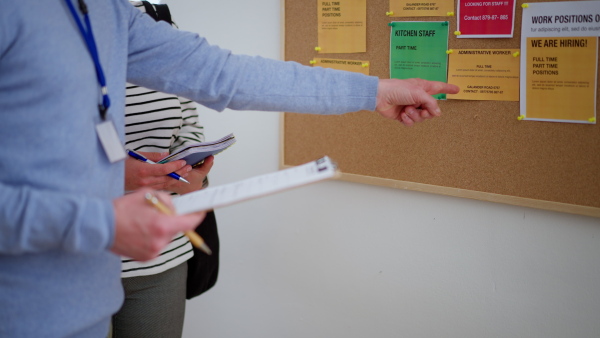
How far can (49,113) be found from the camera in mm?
818

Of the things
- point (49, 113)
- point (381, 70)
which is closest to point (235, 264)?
point (381, 70)

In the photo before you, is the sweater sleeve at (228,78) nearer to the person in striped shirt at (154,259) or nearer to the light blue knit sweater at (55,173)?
the light blue knit sweater at (55,173)

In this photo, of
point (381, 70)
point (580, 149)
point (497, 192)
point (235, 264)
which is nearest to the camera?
point (580, 149)

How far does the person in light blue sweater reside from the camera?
0.75m

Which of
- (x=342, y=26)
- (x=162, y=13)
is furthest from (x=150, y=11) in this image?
(x=342, y=26)

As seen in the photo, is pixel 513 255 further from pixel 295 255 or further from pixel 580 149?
pixel 295 255

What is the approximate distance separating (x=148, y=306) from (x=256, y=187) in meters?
0.82

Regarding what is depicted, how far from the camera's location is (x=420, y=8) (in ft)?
5.31

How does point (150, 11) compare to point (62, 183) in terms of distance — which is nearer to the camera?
point (62, 183)

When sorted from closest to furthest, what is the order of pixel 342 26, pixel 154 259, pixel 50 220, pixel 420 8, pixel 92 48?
pixel 50 220 < pixel 92 48 < pixel 154 259 < pixel 420 8 < pixel 342 26

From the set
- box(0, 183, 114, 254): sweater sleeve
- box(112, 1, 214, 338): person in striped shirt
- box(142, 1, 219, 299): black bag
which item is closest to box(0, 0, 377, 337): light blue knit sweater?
box(0, 183, 114, 254): sweater sleeve

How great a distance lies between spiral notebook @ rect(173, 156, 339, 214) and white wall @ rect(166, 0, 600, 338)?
3.13 ft

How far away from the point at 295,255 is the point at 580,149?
107 cm

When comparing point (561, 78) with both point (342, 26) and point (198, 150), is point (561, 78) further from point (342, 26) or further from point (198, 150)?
point (198, 150)
